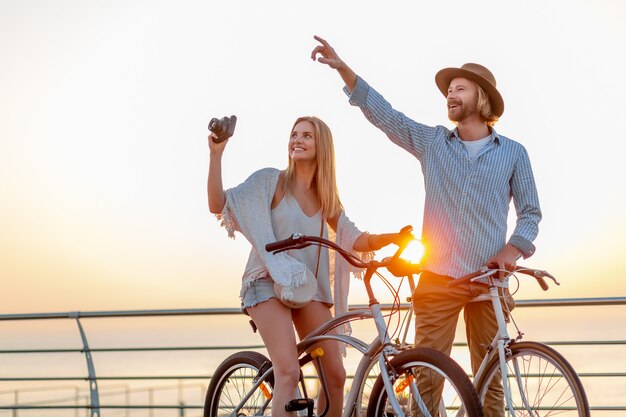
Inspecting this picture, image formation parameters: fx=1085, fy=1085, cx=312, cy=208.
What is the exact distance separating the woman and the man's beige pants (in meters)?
0.26

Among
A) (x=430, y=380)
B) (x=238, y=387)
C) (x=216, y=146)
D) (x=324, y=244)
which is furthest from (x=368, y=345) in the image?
(x=238, y=387)

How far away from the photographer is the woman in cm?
425

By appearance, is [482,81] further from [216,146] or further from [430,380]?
[430,380]

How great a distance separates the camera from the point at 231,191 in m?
4.37

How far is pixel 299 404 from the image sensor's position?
4.20 meters

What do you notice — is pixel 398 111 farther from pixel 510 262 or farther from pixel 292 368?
pixel 292 368

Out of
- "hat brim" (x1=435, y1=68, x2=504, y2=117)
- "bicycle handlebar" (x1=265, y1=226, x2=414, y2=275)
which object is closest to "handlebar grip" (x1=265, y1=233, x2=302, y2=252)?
"bicycle handlebar" (x1=265, y1=226, x2=414, y2=275)

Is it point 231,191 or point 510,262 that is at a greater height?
point 231,191

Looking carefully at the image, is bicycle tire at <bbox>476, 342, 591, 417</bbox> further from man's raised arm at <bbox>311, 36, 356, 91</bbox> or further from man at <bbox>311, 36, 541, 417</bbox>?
man's raised arm at <bbox>311, 36, 356, 91</bbox>

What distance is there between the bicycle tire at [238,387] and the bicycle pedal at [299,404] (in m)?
0.28

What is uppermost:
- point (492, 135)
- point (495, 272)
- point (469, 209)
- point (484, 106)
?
point (484, 106)

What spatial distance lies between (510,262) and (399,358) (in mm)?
577

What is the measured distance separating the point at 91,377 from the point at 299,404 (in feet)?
10.1

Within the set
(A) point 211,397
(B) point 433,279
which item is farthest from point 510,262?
(A) point 211,397
